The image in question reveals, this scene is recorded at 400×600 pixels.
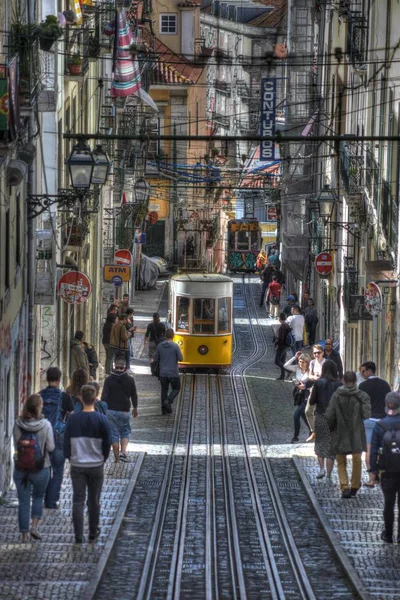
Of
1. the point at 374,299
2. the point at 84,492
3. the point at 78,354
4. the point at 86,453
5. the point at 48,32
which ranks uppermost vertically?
the point at 48,32

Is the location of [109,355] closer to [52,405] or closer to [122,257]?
[122,257]

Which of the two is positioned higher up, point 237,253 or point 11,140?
point 11,140

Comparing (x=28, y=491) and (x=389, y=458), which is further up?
(x=389, y=458)

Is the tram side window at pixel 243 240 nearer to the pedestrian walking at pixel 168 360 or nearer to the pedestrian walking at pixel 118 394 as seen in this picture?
the pedestrian walking at pixel 168 360

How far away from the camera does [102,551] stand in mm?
13734

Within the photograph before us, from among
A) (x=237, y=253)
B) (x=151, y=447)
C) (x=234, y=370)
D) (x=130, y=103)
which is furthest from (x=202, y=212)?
(x=151, y=447)

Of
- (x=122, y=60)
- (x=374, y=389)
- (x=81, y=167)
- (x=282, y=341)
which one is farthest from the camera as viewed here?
(x=282, y=341)

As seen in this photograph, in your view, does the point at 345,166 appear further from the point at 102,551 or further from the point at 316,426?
the point at 102,551

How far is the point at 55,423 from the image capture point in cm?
1554

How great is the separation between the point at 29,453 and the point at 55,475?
4.97ft

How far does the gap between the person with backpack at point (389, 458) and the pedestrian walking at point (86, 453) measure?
96.8 inches

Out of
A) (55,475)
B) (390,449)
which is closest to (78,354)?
(55,475)

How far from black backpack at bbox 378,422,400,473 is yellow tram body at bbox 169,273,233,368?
65.5 feet

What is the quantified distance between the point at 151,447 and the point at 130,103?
101 feet
